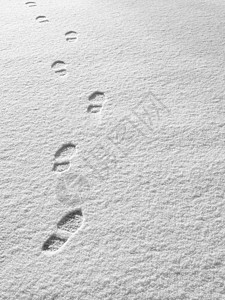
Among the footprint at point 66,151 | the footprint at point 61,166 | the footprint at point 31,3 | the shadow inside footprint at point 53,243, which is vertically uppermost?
the footprint at point 31,3

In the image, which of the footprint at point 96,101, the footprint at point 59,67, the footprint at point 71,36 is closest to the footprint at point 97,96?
the footprint at point 96,101

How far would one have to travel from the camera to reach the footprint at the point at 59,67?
5.31 feet

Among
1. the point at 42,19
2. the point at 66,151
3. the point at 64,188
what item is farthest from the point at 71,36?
the point at 64,188

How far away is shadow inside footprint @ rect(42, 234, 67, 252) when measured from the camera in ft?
2.98

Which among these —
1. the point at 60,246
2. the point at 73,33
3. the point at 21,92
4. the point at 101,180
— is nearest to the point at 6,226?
the point at 60,246

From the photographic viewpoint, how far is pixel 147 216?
97 cm

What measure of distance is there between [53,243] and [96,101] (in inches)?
26.1

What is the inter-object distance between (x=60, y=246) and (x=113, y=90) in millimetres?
752

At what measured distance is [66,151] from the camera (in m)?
1.20

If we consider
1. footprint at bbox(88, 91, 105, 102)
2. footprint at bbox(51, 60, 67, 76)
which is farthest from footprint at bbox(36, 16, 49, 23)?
footprint at bbox(88, 91, 105, 102)

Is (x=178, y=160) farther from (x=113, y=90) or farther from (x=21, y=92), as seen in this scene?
(x=21, y=92)

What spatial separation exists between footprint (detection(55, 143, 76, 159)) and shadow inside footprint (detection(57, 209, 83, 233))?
24 centimetres

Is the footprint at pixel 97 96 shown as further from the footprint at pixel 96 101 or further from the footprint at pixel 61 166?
the footprint at pixel 61 166

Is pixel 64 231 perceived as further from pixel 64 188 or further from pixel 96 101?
pixel 96 101
